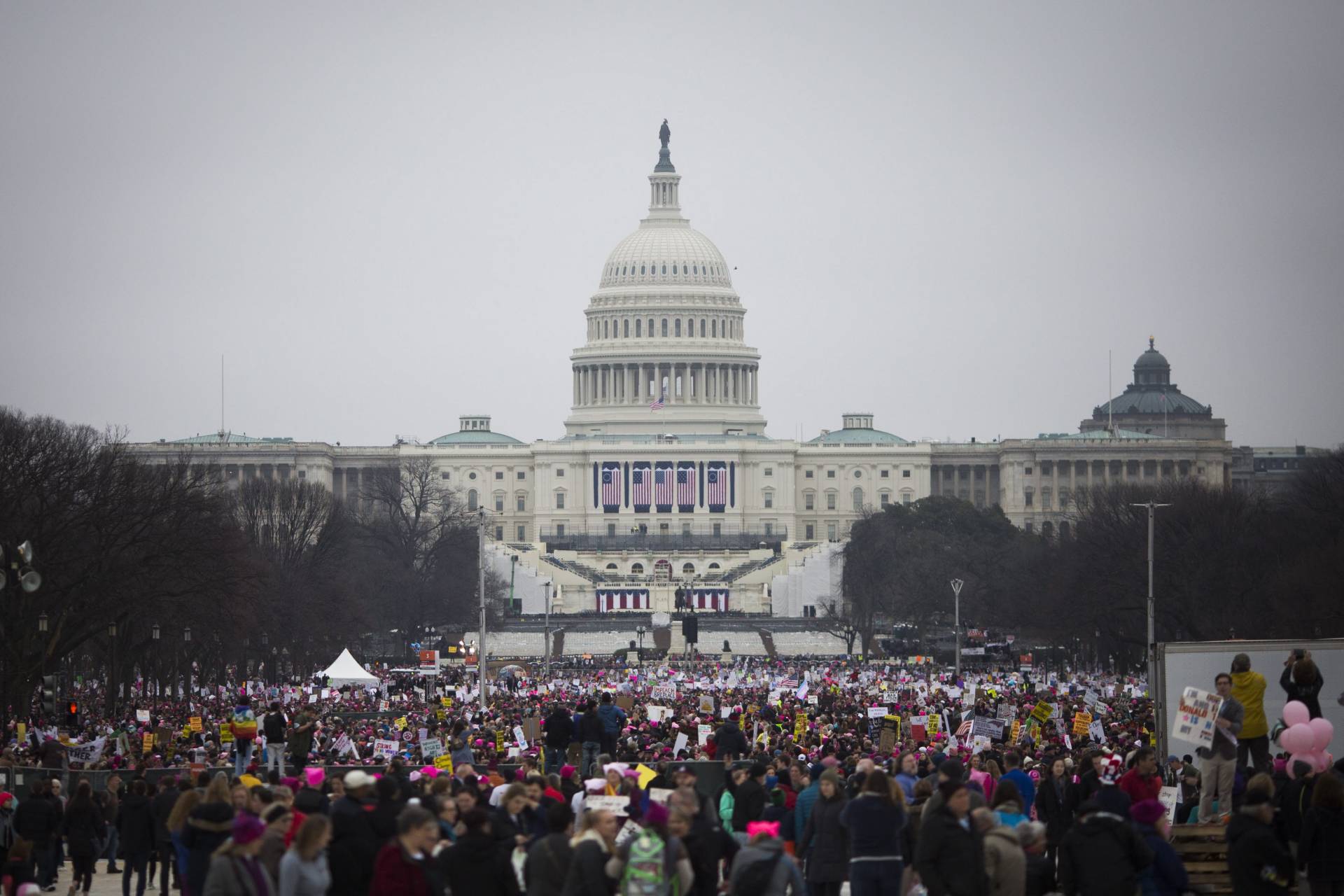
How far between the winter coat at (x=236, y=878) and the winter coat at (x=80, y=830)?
9.13 meters

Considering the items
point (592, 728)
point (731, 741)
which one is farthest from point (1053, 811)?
point (592, 728)

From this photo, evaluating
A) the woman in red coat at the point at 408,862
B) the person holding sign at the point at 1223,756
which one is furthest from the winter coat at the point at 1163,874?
the person holding sign at the point at 1223,756

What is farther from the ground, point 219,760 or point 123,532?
point 123,532

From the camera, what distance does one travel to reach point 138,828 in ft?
88.0

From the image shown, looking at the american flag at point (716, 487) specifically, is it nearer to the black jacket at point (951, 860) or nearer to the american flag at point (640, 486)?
the american flag at point (640, 486)

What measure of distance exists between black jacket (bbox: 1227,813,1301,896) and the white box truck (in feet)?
26.2

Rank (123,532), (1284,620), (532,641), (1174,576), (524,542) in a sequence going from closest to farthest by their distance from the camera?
(123,532) < (1284,620) < (1174,576) < (532,641) < (524,542)

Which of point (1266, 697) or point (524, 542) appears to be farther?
point (524, 542)

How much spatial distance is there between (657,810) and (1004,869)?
267 centimetres

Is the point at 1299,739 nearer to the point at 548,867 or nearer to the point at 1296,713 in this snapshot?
the point at 1296,713

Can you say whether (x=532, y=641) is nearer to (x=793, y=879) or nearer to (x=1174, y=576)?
(x=1174, y=576)

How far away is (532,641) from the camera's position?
122m

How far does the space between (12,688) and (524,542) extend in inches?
5226

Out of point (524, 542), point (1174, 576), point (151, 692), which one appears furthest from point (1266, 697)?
point (524, 542)
